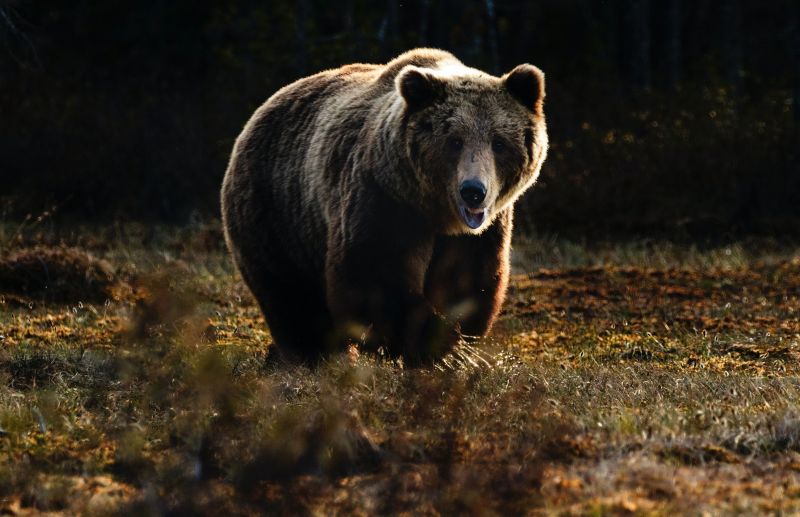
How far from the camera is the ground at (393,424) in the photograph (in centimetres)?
382

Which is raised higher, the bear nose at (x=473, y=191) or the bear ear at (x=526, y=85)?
the bear ear at (x=526, y=85)

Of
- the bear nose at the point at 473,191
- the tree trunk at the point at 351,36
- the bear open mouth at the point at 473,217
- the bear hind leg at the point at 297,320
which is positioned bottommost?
the bear hind leg at the point at 297,320

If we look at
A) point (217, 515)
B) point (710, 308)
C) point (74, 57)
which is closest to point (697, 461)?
point (217, 515)

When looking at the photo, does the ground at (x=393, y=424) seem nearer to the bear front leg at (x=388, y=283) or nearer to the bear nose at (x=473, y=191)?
the bear front leg at (x=388, y=283)

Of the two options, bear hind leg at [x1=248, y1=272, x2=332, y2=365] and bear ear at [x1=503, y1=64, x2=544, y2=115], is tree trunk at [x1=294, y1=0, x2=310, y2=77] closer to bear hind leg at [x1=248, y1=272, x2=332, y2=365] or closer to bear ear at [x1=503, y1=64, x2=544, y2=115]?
bear hind leg at [x1=248, y1=272, x2=332, y2=365]

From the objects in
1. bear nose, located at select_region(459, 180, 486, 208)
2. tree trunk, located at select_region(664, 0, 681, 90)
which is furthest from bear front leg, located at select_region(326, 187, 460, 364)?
tree trunk, located at select_region(664, 0, 681, 90)

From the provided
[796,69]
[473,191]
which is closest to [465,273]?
[473,191]

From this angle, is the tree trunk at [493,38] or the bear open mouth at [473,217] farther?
the tree trunk at [493,38]

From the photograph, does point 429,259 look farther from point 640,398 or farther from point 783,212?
point 783,212

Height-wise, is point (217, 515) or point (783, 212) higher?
point (217, 515)

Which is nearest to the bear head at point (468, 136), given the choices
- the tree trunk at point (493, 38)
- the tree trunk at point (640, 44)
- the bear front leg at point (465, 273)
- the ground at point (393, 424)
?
the bear front leg at point (465, 273)

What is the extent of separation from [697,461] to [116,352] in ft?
11.6

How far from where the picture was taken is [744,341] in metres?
7.42

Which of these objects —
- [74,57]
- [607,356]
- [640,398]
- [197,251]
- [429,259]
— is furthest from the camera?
[74,57]
